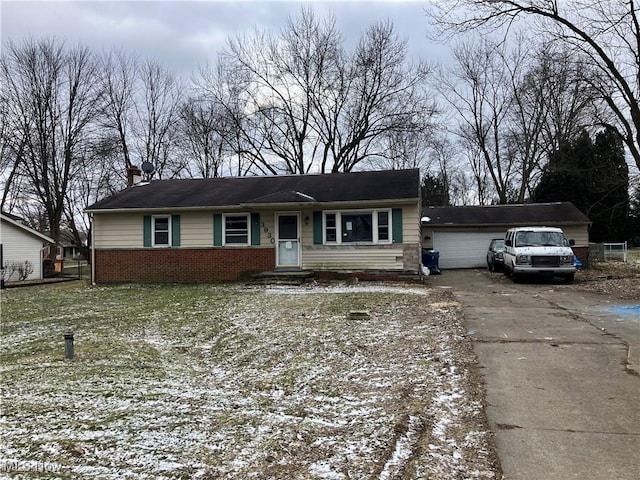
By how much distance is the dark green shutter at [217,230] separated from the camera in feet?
58.3

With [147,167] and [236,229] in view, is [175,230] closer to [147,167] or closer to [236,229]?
[236,229]

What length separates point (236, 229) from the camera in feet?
58.6

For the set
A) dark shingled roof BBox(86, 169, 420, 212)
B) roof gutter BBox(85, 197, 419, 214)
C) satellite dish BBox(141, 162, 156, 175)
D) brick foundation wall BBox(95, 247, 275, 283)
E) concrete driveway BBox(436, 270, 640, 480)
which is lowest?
concrete driveway BBox(436, 270, 640, 480)

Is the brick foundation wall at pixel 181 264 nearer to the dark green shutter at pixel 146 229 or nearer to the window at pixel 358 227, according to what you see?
the dark green shutter at pixel 146 229

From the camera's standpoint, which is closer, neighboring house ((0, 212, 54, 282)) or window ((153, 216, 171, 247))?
window ((153, 216, 171, 247))

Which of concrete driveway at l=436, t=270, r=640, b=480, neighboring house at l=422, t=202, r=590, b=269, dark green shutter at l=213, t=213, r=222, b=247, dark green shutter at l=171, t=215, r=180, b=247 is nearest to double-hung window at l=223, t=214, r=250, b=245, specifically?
dark green shutter at l=213, t=213, r=222, b=247

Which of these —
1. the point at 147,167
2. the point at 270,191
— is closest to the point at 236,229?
the point at 270,191

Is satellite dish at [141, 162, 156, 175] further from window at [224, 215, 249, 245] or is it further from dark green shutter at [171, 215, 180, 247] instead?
window at [224, 215, 249, 245]

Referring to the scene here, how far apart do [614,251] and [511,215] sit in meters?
7.55

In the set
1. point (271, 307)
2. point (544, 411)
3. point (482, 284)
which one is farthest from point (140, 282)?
point (544, 411)

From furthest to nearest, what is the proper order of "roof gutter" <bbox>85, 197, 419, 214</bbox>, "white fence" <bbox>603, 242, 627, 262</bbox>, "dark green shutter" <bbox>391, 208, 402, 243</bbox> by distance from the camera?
1. "white fence" <bbox>603, 242, 627, 262</bbox>
2. "dark green shutter" <bbox>391, 208, 402, 243</bbox>
3. "roof gutter" <bbox>85, 197, 419, 214</bbox>

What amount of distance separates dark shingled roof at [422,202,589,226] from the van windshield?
848 cm

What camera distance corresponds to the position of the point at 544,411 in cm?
433

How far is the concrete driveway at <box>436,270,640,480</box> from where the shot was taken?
3.40 m
